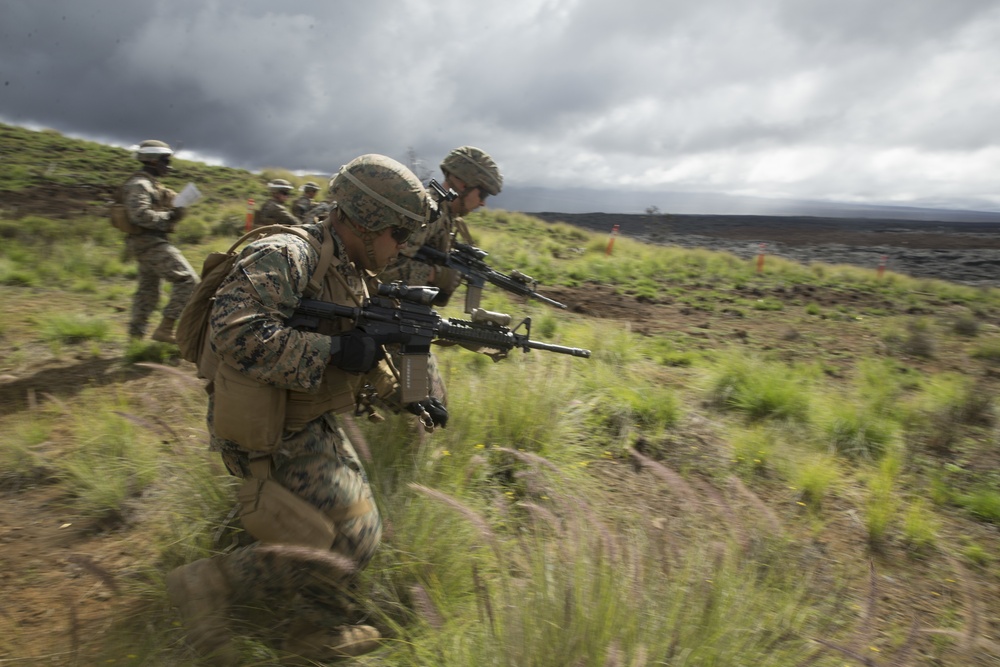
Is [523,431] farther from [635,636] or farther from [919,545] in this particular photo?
[919,545]

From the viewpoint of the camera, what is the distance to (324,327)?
258 cm

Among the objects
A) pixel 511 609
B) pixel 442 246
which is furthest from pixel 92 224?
pixel 511 609

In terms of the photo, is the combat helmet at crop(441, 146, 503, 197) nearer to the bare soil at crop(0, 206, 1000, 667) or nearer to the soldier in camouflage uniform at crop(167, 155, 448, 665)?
the soldier in camouflage uniform at crop(167, 155, 448, 665)

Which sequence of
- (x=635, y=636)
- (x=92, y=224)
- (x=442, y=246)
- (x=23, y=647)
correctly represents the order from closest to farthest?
(x=635, y=636) → (x=23, y=647) → (x=442, y=246) → (x=92, y=224)

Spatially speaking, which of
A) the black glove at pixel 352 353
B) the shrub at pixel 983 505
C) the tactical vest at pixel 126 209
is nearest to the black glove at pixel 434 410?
the black glove at pixel 352 353

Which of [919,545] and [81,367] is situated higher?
[81,367]

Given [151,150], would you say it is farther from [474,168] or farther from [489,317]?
[489,317]

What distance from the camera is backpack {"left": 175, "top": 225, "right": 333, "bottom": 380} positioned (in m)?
2.33

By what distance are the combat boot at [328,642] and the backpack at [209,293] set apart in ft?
3.68

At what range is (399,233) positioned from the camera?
104 inches

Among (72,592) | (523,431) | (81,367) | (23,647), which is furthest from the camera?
(81,367)

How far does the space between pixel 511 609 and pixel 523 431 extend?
2.06 metres

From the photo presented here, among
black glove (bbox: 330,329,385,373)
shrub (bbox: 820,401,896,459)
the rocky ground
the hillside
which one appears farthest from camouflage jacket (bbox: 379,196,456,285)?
the rocky ground

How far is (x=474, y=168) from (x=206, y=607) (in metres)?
3.45
